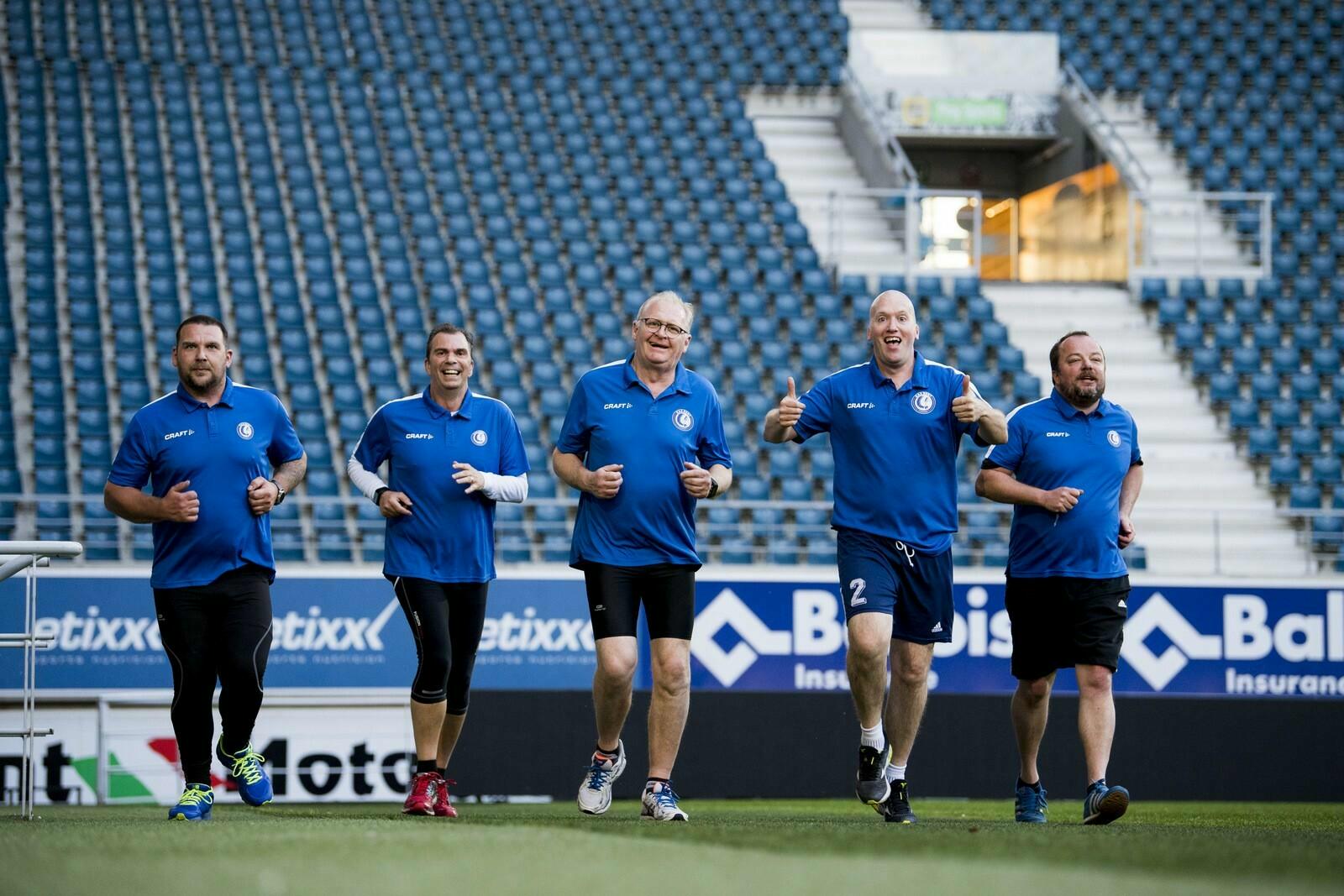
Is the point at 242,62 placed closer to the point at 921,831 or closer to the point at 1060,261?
the point at 1060,261

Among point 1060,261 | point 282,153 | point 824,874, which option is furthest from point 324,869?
point 1060,261

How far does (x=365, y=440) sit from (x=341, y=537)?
236 inches

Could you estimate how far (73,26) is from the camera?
64.9ft

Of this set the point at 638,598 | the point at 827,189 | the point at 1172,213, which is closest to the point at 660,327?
the point at 638,598

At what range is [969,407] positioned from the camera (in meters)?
6.12

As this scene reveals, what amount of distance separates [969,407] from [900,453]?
0.33m

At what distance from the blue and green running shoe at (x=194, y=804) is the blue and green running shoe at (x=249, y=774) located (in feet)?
0.39

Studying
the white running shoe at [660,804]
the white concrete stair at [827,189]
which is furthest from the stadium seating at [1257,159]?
the white running shoe at [660,804]

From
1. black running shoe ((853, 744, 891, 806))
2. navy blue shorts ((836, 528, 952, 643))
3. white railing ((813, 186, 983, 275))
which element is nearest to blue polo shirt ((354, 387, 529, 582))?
navy blue shorts ((836, 528, 952, 643))

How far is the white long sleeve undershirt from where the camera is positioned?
6.50 metres

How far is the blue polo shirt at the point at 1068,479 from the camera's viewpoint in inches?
257

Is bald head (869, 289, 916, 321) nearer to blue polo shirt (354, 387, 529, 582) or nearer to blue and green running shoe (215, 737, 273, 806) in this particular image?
blue polo shirt (354, 387, 529, 582)

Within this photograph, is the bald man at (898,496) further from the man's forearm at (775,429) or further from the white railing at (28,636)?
the white railing at (28,636)

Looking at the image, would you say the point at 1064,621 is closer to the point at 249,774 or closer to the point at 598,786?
the point at 598,786
